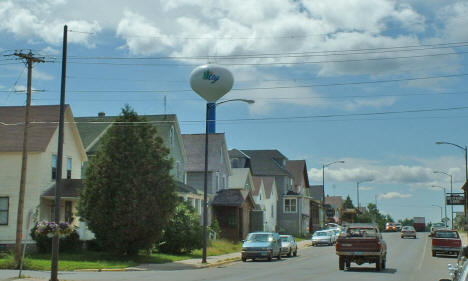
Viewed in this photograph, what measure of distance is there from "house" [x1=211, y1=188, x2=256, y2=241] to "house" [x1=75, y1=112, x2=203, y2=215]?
170 inches

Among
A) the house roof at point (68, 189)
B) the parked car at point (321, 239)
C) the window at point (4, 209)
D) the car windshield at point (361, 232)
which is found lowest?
the parked car at point (321, 239)

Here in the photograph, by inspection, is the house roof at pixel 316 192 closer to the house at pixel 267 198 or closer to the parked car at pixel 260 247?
the house at pixel 267 198

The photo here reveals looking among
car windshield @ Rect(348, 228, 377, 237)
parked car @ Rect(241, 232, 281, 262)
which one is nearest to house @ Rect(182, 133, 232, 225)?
parked car @ Rect(241, 232, 281, 262)

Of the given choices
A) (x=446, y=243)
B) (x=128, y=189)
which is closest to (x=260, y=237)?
(x=128, y=189)

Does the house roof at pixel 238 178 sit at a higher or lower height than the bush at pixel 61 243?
higher

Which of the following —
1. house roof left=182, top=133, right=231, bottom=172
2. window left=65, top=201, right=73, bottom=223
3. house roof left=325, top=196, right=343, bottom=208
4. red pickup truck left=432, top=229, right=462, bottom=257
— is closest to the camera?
window left=65, top=201, right=73, bottom=223

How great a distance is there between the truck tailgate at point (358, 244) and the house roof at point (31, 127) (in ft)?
56.8

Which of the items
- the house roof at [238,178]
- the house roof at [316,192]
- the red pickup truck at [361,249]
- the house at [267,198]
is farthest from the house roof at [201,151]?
the house roof at [316,192]

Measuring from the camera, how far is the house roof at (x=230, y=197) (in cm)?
5275

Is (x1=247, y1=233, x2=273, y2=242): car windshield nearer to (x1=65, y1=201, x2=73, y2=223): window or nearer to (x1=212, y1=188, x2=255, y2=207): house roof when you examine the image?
(x1=65, y1=201, x2=73, y2=223): window

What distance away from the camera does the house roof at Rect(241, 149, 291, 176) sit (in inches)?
3123

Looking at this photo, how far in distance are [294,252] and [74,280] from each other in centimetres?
2095

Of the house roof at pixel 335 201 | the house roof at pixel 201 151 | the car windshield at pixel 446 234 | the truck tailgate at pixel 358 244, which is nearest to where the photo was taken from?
the truck tailgate at pixel 358 244

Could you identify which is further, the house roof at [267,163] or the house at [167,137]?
the house roof at [267,163]
